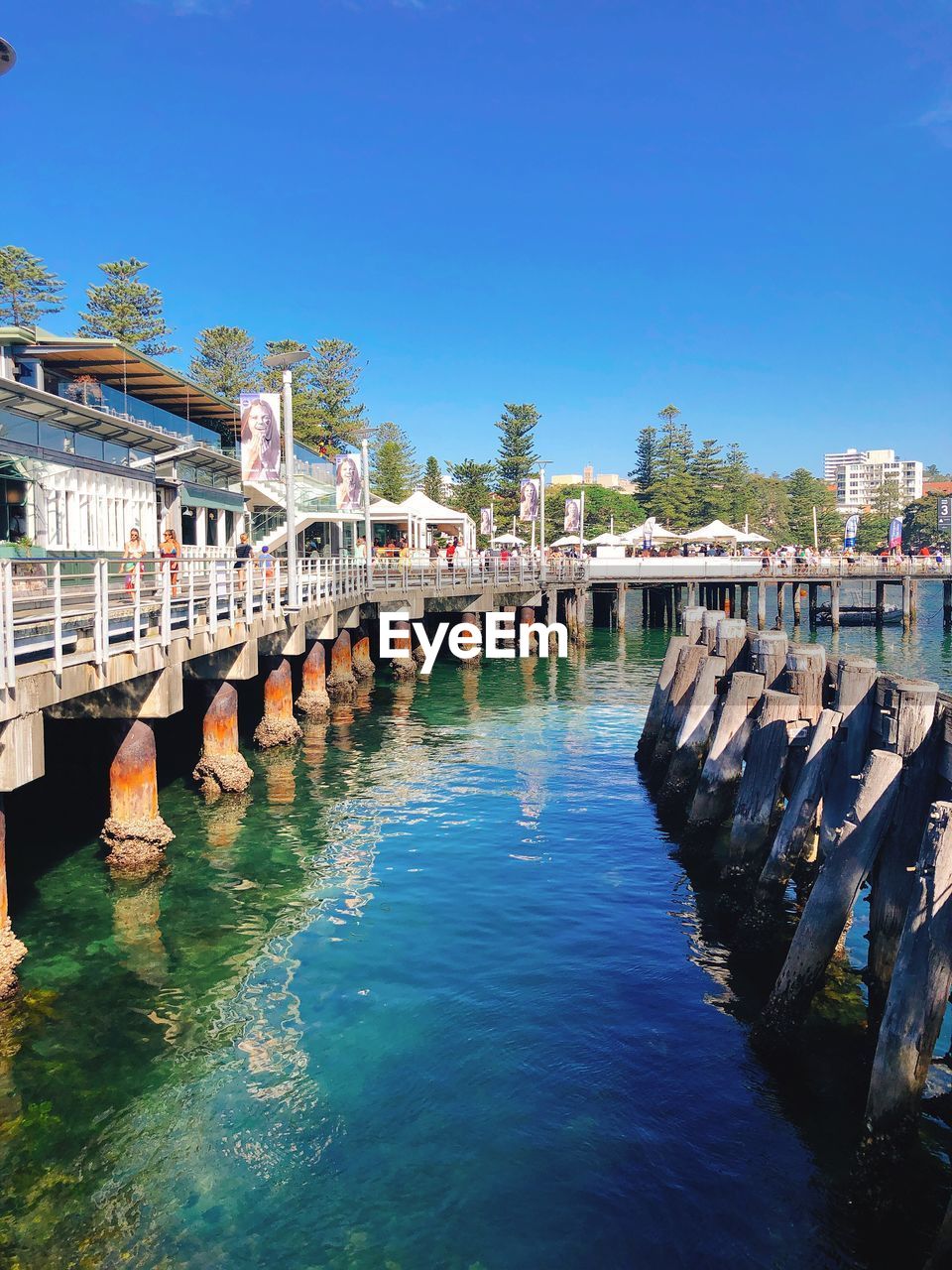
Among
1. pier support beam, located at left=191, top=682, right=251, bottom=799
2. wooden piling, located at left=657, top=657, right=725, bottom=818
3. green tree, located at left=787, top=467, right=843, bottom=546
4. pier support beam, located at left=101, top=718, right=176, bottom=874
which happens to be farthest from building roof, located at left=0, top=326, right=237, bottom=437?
green tree, located at left=787, top=467, right=843, bottom=546

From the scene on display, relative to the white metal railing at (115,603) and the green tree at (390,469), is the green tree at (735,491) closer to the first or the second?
the green tree at (390,469)

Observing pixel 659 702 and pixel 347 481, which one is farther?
pixel 347 481

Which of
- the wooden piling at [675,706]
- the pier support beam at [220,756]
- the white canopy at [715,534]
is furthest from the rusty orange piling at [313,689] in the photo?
the white canopy at [715,534]

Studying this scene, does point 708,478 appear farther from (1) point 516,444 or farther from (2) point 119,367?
(2) point 119,367

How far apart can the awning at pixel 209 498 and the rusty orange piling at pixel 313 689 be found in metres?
10.5

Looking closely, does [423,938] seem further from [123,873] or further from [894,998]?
[894,998]

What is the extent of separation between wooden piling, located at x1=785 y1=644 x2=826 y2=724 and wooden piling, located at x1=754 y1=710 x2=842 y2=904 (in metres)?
1.20

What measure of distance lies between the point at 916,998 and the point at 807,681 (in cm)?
547

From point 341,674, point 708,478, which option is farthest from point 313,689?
point 708,478

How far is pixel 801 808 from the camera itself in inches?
382

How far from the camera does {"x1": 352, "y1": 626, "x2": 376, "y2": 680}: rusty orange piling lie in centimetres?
3438

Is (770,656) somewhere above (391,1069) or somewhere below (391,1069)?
above

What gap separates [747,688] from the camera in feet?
42.2

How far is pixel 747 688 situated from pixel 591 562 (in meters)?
41.6
